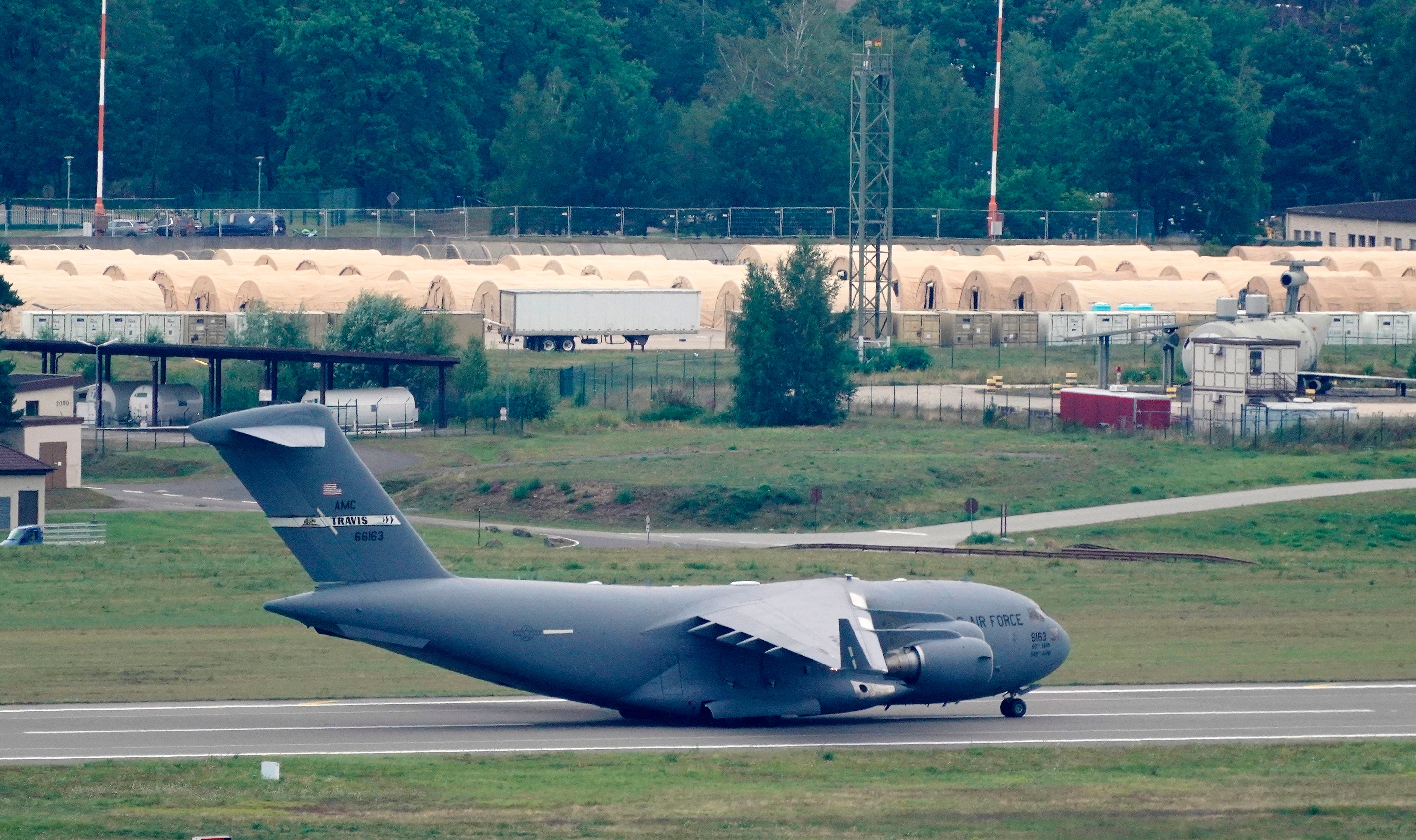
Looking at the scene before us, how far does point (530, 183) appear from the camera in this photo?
160 metres

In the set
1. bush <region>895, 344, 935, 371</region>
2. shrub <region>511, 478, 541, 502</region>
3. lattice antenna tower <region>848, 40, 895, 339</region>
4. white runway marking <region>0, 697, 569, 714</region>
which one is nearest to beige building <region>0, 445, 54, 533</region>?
shrub <region>511, 478, 541, 502</region>

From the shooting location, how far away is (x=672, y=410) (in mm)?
84125

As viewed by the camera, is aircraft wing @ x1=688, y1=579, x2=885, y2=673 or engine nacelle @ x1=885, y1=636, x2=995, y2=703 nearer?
aircraft wing @ x1=688, y1=579, x2=885, y2=673

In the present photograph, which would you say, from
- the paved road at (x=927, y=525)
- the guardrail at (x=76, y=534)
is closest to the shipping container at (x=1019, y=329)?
the paved road at (x=927, y=525)

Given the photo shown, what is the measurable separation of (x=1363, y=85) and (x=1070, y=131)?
2853 centimetres

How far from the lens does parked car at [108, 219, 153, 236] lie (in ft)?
482

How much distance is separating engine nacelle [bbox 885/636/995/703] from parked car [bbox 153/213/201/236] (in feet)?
408

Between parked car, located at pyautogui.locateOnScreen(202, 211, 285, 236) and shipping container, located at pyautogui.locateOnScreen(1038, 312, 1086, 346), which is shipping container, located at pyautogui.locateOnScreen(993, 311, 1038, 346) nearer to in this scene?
shipping container, located at pyautogui.locateOnScreen(1038, 312, 1086, 346)

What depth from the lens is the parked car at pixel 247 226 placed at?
14862 centimetres

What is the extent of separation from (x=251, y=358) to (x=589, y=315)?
1235 inches

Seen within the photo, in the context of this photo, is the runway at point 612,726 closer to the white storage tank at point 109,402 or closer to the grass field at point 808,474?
the grass field at point 808,474

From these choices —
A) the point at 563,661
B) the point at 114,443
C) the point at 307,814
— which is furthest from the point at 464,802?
the point at 114,443

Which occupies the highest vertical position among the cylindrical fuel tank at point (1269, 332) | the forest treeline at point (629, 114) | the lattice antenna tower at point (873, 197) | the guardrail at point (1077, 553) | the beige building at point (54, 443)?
the forest treeline at point (629, 114)

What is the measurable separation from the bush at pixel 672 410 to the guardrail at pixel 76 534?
2976 cm
